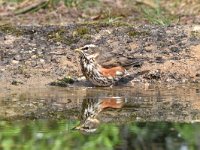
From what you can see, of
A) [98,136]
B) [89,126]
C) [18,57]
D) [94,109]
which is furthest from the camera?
[18,57]

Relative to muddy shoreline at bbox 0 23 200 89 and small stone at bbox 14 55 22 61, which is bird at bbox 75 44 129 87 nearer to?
muddy shoreline at bbox 0 23 200 89

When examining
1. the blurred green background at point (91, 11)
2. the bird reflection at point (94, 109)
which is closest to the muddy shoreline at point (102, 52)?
the bird reflection at point (94, 109)

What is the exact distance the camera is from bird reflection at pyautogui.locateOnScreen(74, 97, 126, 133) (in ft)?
23.6

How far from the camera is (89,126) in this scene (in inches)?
283

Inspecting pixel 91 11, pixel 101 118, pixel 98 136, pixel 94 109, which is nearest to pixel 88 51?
pixel 94 109

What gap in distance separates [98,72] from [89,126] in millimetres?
2509

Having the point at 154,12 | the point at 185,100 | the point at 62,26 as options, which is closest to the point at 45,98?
the point at 185,100

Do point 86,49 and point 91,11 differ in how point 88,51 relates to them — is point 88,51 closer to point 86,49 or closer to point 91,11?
point 86,49

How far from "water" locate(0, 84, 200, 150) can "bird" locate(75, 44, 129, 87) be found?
0.11m

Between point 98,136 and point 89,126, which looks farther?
point 89,126

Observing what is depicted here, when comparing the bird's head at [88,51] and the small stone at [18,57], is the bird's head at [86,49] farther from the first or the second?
the small stone at [18,57]

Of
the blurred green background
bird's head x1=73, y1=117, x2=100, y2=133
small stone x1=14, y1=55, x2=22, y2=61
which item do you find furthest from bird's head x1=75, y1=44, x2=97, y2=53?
the blurred green background

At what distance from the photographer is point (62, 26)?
11.1 m

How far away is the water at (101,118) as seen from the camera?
6.57 metres
